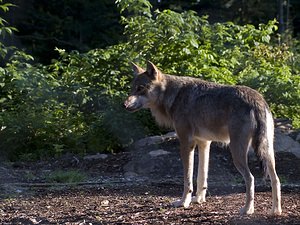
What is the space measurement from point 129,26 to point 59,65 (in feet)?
5.72

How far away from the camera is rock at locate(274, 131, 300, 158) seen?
32.2ft

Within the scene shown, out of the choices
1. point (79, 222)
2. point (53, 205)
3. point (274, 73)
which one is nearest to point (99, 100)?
point (274, 73)

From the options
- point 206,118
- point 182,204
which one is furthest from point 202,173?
point 206,118

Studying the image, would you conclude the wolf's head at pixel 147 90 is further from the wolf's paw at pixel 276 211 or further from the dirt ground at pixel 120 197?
the wolf's paw at pixel 276 211

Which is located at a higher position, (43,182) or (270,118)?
(270,118)

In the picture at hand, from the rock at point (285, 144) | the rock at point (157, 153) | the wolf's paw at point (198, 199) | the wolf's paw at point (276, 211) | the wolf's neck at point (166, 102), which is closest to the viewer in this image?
the wolf's paw at point (276, 211)

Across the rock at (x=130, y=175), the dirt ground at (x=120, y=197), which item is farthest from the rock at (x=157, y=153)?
the rock at (x=130, y=175)

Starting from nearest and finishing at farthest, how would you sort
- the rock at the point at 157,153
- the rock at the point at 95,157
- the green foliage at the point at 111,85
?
the rock at the point at 157,153, the rock at the point at 95,157, the green foliage at the point at 111,85

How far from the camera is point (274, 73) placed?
12117 millimetres

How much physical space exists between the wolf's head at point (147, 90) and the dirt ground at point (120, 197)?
1085mm

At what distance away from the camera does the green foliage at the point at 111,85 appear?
36.5ft

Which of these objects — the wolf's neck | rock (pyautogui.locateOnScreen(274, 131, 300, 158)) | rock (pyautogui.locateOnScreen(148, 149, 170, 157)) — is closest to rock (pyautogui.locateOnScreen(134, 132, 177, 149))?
rock (pyautogui.locateOnScreen(148, 149, 170, 157))

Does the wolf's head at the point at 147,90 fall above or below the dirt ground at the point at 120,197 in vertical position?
above

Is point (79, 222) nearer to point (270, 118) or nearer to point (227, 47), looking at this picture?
point (270, 118)
